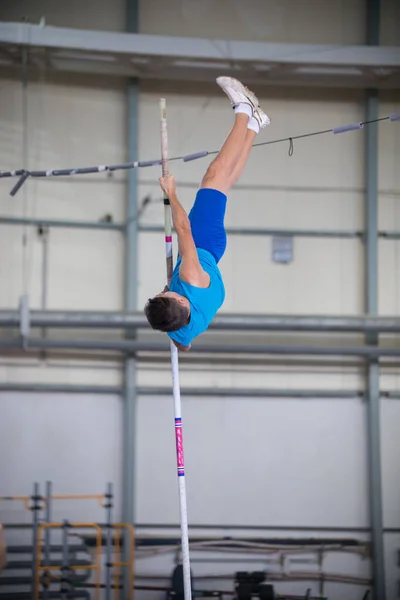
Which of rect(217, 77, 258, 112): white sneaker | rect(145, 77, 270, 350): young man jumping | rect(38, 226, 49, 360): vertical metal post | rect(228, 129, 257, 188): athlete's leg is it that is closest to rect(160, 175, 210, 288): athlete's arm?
rect(145, 77, 270, 350): young man jumping

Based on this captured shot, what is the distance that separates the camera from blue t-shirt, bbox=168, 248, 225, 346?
14.5ft

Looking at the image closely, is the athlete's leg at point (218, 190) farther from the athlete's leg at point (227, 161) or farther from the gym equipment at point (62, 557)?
the gym equipment at point (62, 557)

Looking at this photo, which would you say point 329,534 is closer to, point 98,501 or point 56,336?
point 98,501

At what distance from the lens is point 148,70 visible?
27.9 ft

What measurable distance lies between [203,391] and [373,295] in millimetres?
1938

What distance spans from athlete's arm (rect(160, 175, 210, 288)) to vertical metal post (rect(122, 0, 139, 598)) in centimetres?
420

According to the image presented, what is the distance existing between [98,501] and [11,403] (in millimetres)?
1246

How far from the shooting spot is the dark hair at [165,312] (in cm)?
423

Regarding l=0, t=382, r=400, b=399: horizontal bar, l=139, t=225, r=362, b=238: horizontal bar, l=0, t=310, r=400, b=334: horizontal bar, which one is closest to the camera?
l=0, t=310, r=400, b=334: horizontal bar

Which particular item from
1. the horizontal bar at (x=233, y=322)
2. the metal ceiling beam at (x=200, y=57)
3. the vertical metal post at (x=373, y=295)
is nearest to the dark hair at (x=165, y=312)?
the horizontal bar at (x=233, y=322)

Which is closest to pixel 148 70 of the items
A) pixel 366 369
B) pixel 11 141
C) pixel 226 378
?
pixel 11 141

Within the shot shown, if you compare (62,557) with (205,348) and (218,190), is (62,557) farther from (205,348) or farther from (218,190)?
(218,190)

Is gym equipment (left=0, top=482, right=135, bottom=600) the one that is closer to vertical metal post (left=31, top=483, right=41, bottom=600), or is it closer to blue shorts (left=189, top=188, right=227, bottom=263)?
vertical metal post (left=31, top=483, right=41, bottom=600)

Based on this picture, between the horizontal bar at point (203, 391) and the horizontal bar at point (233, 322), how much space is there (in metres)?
0.58
